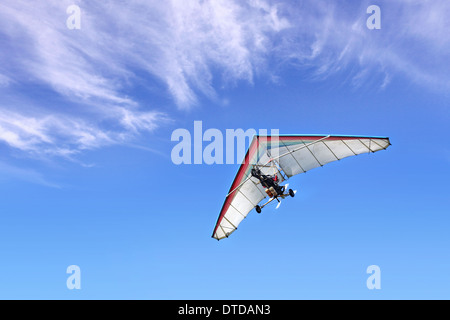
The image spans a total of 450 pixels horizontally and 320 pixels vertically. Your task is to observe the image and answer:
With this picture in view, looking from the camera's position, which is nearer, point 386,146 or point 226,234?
point 386,146

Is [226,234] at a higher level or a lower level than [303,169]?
lower

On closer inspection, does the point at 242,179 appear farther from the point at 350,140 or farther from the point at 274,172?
the point at 350,140

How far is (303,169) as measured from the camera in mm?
24984

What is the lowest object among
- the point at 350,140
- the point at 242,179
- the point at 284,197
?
the point at 284,197

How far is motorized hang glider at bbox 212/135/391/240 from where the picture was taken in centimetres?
2227

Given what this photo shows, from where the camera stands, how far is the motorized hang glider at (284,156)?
22266 mm

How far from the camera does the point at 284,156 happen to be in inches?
950
